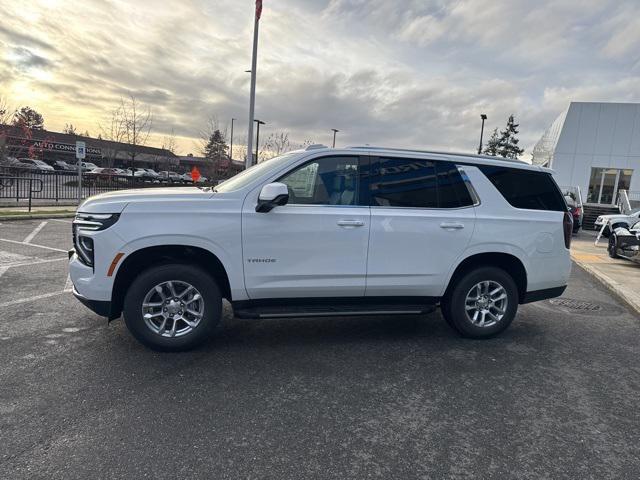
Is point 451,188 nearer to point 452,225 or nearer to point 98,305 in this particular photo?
point 452,225

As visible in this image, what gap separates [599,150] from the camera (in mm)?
27234

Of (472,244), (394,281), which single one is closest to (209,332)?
(394,281)

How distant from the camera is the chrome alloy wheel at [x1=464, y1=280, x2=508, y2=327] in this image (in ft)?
16.1

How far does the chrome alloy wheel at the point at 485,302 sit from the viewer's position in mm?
4902

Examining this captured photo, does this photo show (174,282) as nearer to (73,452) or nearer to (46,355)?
(46,355)

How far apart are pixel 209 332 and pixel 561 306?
518 cm

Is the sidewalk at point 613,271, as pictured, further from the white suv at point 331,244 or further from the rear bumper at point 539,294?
the white suv at point 331,244

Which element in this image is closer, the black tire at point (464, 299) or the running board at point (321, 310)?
the running board at point (321, 310)

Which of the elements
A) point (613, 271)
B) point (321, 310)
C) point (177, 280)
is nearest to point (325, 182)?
point (321, 310)

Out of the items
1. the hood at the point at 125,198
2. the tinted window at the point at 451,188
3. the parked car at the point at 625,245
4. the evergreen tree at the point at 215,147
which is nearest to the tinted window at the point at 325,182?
the hood at the point at 125,198

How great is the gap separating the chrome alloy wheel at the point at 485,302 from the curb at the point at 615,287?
2.96 m

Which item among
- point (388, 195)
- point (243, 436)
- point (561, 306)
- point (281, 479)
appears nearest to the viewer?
point (281, 479)

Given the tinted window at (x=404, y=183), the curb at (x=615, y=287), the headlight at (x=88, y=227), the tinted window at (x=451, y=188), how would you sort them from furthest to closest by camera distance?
the curb at (x=615, y=287), the tinted window at (x=451, y=188), the tinted window at (x=404, y=183), the headlight at (x=88, y=227)

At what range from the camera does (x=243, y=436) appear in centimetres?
298
